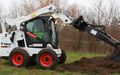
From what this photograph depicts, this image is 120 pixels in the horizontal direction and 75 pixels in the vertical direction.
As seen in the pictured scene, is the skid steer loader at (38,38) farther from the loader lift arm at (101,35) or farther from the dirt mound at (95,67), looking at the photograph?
the dirt mound at (95,67)

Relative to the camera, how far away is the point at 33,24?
49.8 ft

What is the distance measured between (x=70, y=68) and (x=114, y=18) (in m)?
25.1

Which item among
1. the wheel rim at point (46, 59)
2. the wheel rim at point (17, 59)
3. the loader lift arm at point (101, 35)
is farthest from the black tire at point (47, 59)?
the loader lift arm at point (101, 35)

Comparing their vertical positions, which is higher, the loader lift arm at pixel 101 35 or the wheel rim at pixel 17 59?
the loader lift arm at pixel 101 35

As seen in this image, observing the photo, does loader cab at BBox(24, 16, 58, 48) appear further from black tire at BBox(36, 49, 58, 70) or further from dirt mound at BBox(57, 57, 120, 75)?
dirt mound at BBox(57, 57, 120, 75)

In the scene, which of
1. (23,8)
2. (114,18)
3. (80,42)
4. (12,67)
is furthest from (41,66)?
(23,8)

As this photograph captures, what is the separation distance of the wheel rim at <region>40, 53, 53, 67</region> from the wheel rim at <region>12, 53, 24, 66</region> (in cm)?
92

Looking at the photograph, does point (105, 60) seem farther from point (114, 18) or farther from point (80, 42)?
point (114, 18)

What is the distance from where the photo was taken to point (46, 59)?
566 inches

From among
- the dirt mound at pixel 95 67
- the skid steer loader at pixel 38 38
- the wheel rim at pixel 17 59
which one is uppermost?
the skid steer loader at pixel 38 38

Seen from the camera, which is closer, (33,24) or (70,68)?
(70,68)

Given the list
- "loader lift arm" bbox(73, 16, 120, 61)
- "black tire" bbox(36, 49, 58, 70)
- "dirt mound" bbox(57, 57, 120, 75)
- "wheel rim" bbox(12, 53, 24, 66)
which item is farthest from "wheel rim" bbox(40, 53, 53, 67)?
"loader lift arm" bbox(73, 16, 120, 61)

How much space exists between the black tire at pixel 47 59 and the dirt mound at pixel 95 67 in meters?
0.35

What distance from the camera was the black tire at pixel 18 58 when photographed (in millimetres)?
14680
